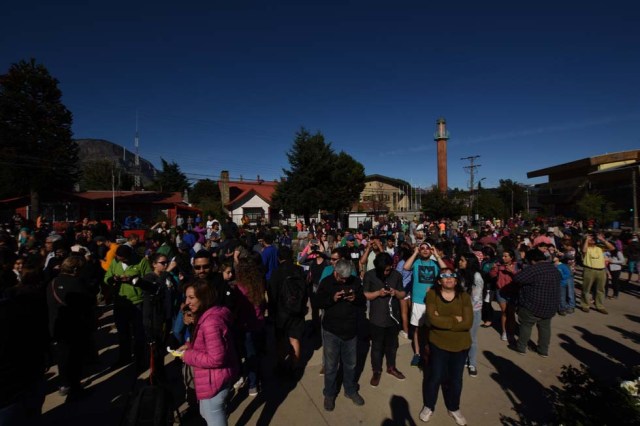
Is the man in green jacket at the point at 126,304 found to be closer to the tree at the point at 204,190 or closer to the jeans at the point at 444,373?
the jeans at the point at 444,373

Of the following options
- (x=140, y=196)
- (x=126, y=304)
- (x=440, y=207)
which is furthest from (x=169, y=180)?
(x=126, y=304)

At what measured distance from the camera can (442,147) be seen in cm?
5731

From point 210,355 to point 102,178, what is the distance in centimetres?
6546

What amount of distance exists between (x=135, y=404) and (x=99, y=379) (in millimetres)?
2882

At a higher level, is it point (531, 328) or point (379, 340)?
point (379, 340)

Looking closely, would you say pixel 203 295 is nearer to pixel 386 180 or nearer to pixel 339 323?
pixel 339 323

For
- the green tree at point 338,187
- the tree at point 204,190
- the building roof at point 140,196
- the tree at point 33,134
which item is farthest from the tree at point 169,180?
the green tree at point 338,187

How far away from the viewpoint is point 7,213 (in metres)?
28.6

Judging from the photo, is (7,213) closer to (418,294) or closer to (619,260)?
(418,294)

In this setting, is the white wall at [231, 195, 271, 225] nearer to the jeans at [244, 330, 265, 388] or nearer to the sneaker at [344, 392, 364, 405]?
the jeans at [244, 330, 265, 388]

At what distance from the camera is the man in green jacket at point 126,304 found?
14.6 feet

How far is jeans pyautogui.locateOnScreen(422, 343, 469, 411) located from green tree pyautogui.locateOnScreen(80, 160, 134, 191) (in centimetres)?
6244

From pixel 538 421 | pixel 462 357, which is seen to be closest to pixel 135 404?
pixel 462 357

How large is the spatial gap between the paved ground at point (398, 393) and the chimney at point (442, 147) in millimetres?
52841
